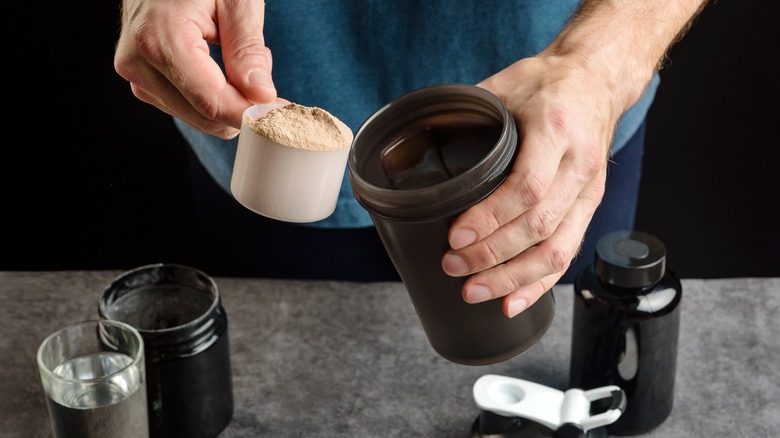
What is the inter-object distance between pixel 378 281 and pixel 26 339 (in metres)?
0.46

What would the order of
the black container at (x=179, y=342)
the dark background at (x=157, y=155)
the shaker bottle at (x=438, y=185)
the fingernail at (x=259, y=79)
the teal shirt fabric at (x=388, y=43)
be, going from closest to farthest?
the shaker bottle at (x=438, y=185), the fingernail at (x=259, y=79), the black container at (x=179, y=342), the teal shirt fabric at (x=388, y=43), the dark background at (x=157, y=155)

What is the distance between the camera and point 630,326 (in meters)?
0.90

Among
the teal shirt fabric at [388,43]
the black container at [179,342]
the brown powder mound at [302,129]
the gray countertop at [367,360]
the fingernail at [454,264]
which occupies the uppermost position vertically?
the brown powder mound at [302,129]

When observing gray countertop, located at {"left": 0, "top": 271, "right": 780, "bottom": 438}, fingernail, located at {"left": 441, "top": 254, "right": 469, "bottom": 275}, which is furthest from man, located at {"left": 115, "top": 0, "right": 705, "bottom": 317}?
gray countertop, located at {"left": 0, "top": 271, "right": 780, "bottom": 438}

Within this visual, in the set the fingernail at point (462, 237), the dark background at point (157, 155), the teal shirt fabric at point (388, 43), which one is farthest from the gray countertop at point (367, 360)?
the dark background at point (157, 155)

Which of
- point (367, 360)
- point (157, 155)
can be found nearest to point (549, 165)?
point (367, 360)

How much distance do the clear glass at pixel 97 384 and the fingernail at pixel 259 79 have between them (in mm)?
253

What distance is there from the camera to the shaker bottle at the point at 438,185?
2.12 feet

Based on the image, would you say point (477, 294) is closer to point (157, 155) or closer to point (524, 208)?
point (524, 208)

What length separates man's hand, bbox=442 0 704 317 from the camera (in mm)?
679

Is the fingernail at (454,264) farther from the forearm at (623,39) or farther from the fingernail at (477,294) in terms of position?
the forearm at (623,39)

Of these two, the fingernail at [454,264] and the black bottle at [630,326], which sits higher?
the fingernail at [454,264]

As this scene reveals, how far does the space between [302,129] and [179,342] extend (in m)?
0.28

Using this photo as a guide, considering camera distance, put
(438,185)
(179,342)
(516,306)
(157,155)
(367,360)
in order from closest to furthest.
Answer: (438,185), (516,306), (179,342), (367,360), (157,155)
